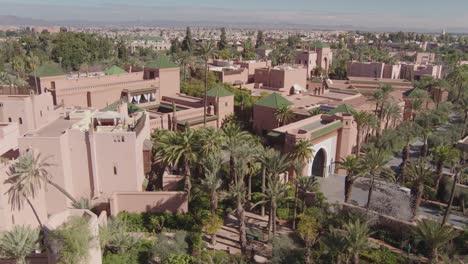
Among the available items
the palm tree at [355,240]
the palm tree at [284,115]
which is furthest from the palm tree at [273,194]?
the palm tree at [284,115]

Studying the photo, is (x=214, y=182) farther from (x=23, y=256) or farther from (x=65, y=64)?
(x=65, y=64)

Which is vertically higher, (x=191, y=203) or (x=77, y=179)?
(x=77, y=179)

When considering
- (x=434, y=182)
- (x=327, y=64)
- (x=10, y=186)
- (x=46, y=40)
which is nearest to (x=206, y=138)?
(x=10, y=186)

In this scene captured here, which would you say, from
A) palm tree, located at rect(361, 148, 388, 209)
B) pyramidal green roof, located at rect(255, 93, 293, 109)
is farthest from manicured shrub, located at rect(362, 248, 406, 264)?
pyramidal green roof, located at rect(255, 93, 293, 109)

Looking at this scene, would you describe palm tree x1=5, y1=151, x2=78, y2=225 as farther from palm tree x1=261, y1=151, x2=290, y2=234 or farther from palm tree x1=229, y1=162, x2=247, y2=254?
palm tree x1=261, y1=151, x2=290, y2=234

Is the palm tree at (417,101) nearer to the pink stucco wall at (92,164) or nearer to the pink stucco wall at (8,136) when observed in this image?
the pink stucco wall at (92,164)

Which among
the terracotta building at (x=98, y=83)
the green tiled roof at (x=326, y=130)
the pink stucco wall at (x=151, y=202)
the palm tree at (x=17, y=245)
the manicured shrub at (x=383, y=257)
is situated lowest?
the manicured shrub at (x=383, y=257)
